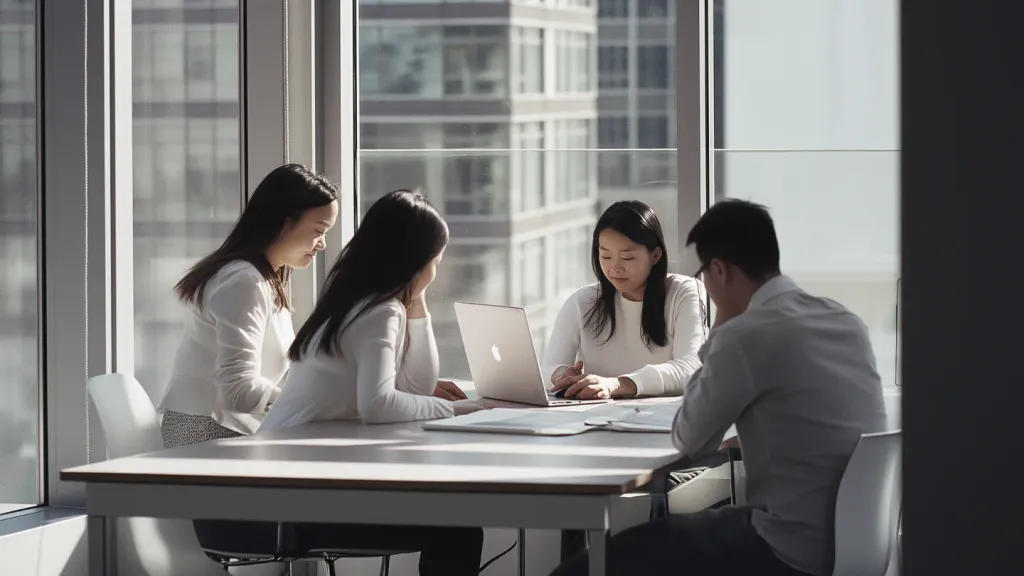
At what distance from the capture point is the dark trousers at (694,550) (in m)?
2.33

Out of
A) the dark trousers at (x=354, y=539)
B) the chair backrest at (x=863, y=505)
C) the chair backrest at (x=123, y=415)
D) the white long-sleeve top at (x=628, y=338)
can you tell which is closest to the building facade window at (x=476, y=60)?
the white long-sleeve top at (x=628, y=338)

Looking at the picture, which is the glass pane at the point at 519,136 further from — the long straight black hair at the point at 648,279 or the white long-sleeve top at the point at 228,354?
the white long-sleeve top at the point at 228,354

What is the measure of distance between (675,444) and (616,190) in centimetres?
204

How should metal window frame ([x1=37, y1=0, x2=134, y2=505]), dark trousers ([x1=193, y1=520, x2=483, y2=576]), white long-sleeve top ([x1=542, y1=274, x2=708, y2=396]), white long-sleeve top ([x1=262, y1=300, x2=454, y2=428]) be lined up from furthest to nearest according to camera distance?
white long-sleeve top ([x1=542, y1=274, x2=708, y2=396]) < metal window frame ([x1=37, y1=0, x2=134, y2=505]) < white long-sleeve top ([x1=262, y1=300, x2=454, y2=428]) < dark trousers ([x1=193, y1=520, x2=483, y2=576])

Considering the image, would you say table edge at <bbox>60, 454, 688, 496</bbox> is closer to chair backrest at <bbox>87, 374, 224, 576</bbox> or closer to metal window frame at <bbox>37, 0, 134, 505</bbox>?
chair backrest at <bbox>87, 374, 224, 576</bbox>

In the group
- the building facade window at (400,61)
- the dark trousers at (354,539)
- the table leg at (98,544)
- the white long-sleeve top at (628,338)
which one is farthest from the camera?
the building facade window at (400,61)

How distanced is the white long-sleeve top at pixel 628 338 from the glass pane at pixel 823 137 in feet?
1.69

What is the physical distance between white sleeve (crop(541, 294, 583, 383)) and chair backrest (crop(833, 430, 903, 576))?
170 cm

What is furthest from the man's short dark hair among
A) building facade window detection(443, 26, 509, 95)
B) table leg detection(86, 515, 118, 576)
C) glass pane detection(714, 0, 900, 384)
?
building facade window detection(443, 26, 509, 95)

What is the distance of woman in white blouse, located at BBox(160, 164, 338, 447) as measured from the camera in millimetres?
3254

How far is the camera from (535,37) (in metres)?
4.40

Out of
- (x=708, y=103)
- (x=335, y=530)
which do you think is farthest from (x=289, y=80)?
(x=335, y=530)

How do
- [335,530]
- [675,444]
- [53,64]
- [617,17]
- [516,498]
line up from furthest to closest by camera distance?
[617,17]
[53,64]
[335,530]
[675,444]
[516,498]

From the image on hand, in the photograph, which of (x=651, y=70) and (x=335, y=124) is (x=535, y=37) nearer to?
(x=651, y=70)
